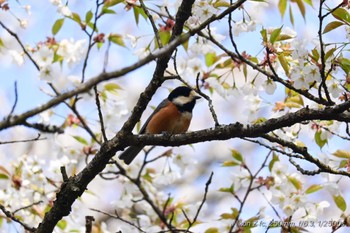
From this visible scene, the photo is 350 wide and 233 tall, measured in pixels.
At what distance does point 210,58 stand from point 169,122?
68cm

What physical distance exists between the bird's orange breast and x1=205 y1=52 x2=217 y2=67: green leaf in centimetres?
60

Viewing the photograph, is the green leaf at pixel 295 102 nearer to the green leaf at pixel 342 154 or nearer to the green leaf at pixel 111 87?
the green leaf at pixel 342 154

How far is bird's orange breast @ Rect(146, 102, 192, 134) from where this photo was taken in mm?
4367

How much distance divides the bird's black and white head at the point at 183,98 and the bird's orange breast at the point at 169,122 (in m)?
0.11

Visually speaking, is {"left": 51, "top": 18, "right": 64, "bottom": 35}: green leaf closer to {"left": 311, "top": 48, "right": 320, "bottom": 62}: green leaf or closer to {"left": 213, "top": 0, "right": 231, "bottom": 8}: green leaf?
{"left": 213, "top": 0, "right": 231, "bottom": 8}: green leaf

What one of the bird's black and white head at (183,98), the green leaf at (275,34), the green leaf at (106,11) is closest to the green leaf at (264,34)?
the green leaf at (275,34)

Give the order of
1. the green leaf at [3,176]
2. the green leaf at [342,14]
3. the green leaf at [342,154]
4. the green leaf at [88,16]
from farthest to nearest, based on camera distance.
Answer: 1. the green leaf at [3,176]
2. the green leaf at [88,16]
3. the green leaf at [342,154]
4. the green leaf at [342,14]

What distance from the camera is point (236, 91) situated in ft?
12.5

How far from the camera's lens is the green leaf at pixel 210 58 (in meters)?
3.85

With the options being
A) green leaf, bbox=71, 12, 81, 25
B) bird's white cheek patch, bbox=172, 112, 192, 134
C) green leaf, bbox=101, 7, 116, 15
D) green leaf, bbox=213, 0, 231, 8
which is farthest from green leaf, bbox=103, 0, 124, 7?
bird's white cheek patch, bbox=172, 112, 192, 134

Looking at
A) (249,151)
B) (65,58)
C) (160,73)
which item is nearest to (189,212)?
(65,58)

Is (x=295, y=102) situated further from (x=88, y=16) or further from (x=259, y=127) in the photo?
(x=88, y=16)

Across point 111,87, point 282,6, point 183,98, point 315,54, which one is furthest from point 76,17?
point 315,54

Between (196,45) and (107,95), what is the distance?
3.09 ft
